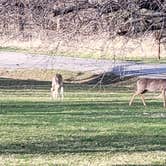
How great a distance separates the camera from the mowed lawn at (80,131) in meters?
15.2

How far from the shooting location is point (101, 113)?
2603 cm

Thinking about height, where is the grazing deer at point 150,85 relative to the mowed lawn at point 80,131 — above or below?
below

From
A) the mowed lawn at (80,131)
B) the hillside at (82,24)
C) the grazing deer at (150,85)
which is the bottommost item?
the grazing deer at (150,85)

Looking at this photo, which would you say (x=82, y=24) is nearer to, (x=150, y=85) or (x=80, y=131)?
(x=80, y=131)

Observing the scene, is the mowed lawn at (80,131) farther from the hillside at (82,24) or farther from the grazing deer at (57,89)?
the hillside at (82,24)

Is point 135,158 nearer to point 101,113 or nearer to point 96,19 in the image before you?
point 96,19

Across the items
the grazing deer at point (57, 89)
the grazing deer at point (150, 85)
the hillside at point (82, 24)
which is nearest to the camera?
the hillside at point (82, 24)

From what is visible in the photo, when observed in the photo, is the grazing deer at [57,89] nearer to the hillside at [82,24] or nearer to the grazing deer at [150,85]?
the grazing deer at [150,85]

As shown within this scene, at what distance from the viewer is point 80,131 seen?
800 inches

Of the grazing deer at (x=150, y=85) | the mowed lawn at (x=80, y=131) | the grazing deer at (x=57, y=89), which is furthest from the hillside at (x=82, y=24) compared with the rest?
the grazing deer at (x=150, y=85)

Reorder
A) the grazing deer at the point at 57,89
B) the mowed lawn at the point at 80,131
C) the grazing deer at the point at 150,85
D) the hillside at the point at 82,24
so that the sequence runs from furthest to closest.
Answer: the grazing deer at the point at 57,89
the grazing deer at the point at 150,85
the mowed lawn at the point at 80,131
the hillside at the point at 82,24

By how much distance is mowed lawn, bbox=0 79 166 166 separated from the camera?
1524cm

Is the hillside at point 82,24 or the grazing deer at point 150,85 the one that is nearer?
the hillside at point 82,24

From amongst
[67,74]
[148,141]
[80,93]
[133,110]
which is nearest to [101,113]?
[133,110]
